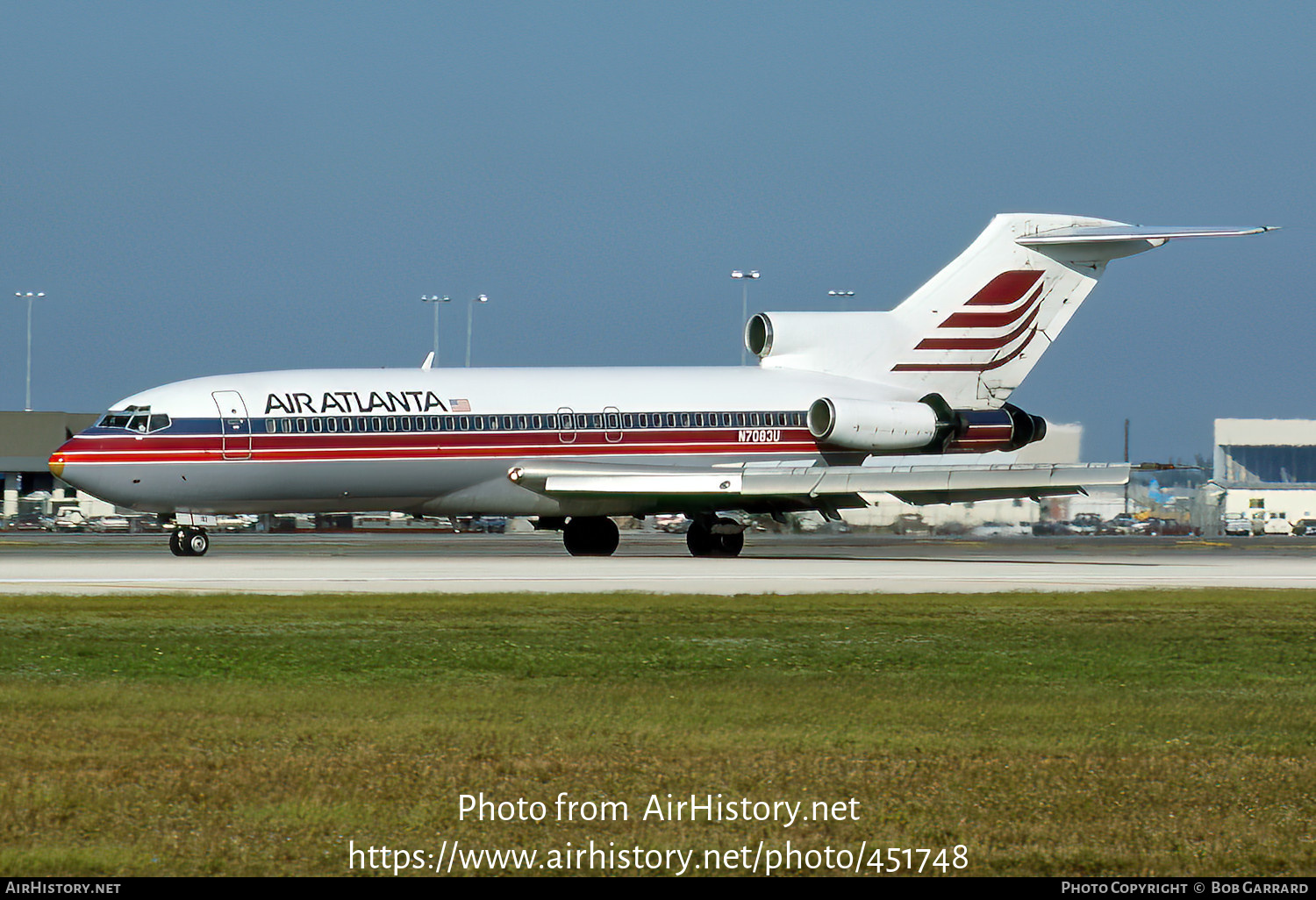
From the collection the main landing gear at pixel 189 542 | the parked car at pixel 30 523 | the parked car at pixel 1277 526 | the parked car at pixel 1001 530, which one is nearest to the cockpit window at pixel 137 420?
the main landing gear at pixel 189 542

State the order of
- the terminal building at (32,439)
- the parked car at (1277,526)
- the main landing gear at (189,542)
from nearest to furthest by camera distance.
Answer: the main landing gear at (189,542), the parked car at (1277,526), the terminal building at (32,439)

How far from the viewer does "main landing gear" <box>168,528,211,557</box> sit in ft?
123

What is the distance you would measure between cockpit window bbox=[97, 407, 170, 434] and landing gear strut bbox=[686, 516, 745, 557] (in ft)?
44.6

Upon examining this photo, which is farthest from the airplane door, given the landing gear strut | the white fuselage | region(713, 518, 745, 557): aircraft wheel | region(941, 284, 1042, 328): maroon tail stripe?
region(941, 284, 1042, 328): maroon tail stripe

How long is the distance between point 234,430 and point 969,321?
63.4 ft

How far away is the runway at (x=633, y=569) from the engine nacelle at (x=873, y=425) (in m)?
2.97

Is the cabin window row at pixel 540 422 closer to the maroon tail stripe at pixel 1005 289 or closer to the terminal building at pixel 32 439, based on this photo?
the maroon tail stripe at pixel 1005 289

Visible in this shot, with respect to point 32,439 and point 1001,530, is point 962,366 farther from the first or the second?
point 32,439

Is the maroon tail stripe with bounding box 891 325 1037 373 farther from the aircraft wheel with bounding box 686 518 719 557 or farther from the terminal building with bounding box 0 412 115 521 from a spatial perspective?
the terminal building with bounding box 0 412 115 521

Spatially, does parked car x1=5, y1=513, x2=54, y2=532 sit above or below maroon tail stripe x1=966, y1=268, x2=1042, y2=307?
below

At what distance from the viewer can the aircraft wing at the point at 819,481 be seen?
36.5m

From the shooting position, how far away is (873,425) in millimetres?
38938

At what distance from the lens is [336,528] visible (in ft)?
262

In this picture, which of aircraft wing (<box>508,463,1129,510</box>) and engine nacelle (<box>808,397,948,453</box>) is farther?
engine nacelle (<box>808,397,948,453</box>)
